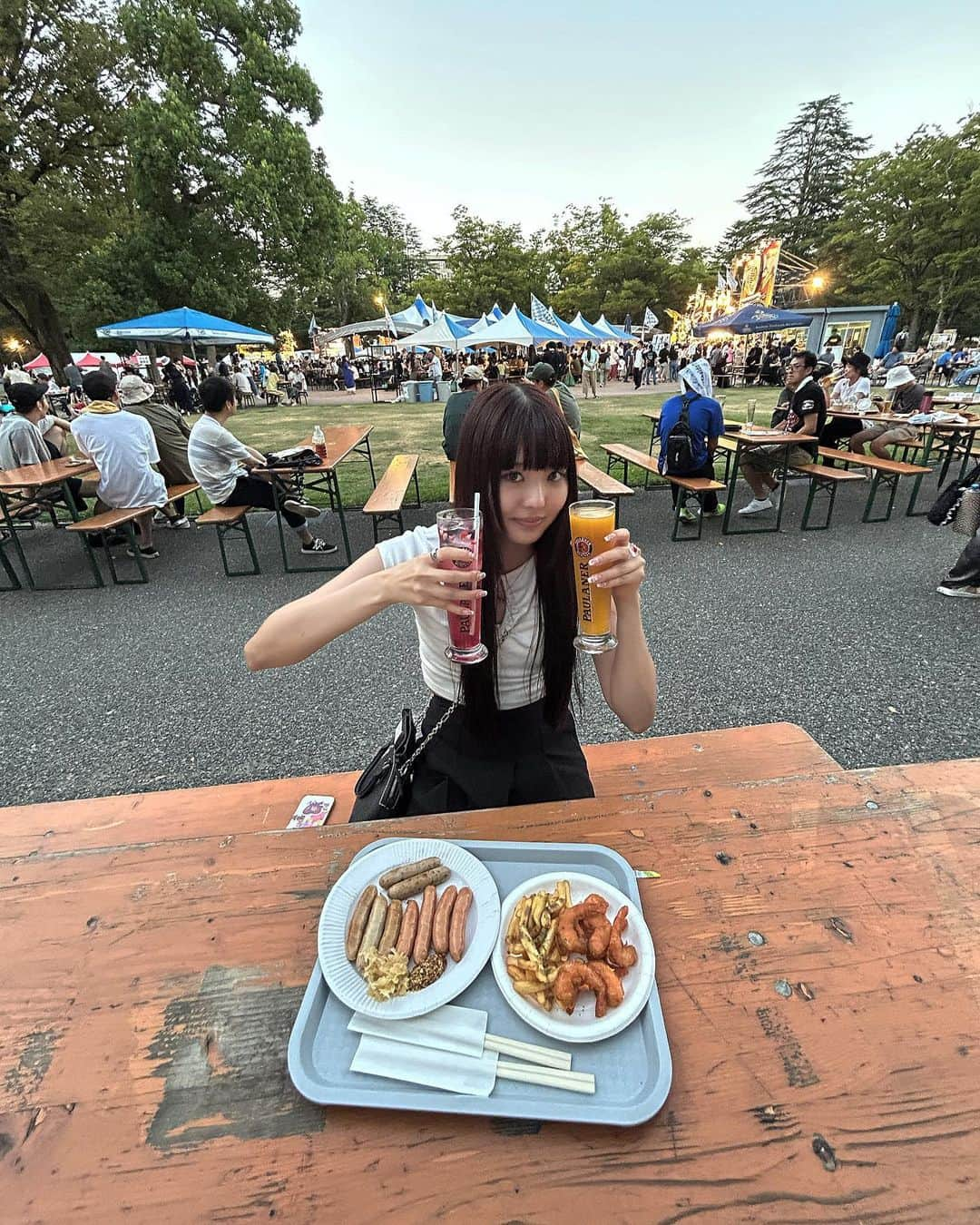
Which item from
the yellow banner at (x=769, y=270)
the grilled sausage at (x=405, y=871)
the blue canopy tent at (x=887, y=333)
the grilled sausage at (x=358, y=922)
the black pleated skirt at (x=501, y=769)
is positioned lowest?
the black pleated skirt at (x=501, y=769)

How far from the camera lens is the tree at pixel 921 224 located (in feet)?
92.1

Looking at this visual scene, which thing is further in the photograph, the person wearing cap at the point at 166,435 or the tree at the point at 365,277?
the tree at the point at 365,277

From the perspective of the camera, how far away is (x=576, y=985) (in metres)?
0.95

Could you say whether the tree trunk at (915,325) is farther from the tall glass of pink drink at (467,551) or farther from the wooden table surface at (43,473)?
the tall glass of pink drink at (467,551)

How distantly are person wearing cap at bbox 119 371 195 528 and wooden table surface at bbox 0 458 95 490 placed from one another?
87cm

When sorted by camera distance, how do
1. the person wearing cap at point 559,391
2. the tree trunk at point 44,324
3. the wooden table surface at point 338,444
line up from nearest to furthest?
1. the wooden table surface at point 338,444
2. the person wearing cap at point 559,391
3. the tree trunk at point 44,324

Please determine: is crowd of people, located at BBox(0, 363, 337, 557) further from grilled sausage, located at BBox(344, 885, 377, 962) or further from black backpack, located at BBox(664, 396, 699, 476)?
grilled sausage, located at BBox(344, 885, 377, 962)

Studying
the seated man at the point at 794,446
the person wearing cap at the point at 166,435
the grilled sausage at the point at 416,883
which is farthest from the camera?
the person wearing cap at the point at 166,435

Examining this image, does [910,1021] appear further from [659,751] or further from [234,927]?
[234,927]

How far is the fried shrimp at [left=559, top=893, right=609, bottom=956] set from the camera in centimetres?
99

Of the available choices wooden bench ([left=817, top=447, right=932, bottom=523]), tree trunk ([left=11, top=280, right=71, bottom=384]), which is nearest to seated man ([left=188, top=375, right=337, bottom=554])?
wooden bench ([left=817, top=447, right=932, bottom=523])

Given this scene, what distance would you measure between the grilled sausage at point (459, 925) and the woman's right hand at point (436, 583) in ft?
1.97

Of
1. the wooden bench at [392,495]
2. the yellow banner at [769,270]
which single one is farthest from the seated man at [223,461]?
the yellow banner at [769,270]

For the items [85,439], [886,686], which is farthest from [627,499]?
[85,439]
